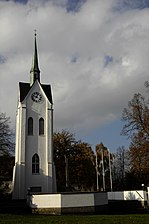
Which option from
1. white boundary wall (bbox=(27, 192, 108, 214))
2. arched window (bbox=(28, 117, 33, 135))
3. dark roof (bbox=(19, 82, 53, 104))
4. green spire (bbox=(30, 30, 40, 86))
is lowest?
white boundary wall (bbox=(27, 192, 108, 214))

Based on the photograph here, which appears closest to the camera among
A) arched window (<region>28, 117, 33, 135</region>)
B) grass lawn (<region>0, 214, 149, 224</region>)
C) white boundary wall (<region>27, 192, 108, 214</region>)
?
grass lawn (<region>0, 214, 149, 224</region>)

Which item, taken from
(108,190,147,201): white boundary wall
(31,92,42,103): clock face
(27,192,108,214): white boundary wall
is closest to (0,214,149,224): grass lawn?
(27,192,108,214): white boundary wall

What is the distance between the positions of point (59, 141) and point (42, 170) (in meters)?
14.1

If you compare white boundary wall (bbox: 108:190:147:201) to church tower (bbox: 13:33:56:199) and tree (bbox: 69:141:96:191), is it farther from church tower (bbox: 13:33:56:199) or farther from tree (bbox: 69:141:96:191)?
tree (bbox: 69:141:96:191)

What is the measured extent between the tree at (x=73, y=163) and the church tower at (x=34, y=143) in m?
11.5

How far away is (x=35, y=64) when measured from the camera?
4856 centimetres

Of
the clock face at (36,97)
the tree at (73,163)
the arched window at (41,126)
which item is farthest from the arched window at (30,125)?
the tree at (73,163)

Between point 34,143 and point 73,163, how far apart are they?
14096 millimetres

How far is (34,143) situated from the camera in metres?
43.0

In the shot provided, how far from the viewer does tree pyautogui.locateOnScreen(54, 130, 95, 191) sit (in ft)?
179

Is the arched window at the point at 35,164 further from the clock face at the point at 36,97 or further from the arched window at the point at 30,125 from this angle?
the clock face at the point at 36,97

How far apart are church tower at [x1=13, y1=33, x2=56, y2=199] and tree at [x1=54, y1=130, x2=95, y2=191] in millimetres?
11472

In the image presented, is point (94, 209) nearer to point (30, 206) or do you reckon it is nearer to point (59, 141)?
point (30, 206)

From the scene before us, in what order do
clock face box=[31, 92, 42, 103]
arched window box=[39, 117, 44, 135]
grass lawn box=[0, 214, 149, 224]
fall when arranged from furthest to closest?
clock face box=[31, 92, 42, 103]
arched window box=[39, 117, 44, 135]
grass lawn box=[0, 214, 149, 224]
